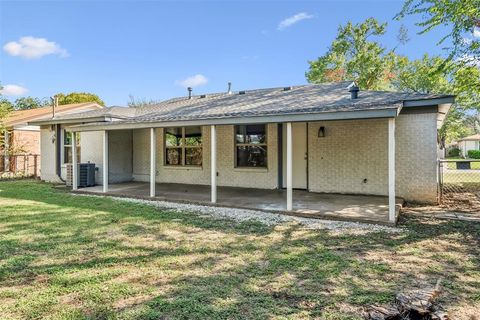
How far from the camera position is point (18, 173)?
17062 millimetres

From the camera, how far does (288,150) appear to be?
6.95 meters

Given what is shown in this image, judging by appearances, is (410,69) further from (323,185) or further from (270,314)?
(270,314)

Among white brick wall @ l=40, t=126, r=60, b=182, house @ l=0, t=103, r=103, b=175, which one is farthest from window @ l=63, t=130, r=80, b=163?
house @ l=0, t=103, r=103, b=175

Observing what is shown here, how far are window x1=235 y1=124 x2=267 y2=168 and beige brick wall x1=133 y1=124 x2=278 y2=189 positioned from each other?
19cm

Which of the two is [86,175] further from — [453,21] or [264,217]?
[453,21]

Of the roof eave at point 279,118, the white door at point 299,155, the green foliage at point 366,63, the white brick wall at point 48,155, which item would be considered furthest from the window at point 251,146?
the green foliage at point 366,63

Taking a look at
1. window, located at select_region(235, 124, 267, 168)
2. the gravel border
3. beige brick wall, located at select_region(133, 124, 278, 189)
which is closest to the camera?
the gravel border

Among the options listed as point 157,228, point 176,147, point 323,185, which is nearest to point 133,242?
point 157,228

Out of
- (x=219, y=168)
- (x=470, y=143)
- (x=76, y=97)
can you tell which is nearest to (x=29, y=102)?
(x=76, y=97)

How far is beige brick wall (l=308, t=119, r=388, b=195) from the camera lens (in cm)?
891

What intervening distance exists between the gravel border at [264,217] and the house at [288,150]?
39 cm

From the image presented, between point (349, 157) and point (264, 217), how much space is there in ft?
12.9

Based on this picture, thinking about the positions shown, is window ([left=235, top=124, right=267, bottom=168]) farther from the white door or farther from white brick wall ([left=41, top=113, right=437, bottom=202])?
the white door

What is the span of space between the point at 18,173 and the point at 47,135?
16.3ft
